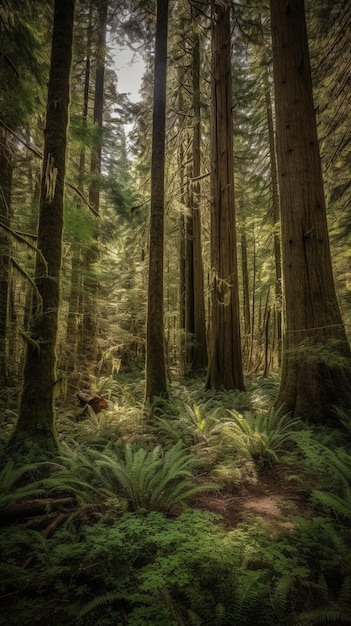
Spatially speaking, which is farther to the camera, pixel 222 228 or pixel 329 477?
pixel 222 228

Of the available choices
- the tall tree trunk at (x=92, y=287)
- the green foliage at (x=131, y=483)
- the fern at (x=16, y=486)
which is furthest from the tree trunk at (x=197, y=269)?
the fern at (x=16, y=486)

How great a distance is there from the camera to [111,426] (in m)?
6.57

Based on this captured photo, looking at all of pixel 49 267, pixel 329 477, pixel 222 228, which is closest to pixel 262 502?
pixel 329 477

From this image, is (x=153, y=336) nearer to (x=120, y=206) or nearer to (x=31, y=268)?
(x=31, y=268)

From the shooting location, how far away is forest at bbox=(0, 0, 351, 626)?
2.18 meters

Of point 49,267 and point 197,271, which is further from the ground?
point 197,271

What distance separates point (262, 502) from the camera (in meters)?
3.39

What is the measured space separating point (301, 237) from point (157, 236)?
148 inches

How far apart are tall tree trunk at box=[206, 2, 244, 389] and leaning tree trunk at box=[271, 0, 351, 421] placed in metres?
3.23

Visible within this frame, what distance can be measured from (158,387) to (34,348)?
3.66m

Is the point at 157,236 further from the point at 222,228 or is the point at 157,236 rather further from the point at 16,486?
the point at 16,486

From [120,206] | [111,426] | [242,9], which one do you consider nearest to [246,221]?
[120,206]

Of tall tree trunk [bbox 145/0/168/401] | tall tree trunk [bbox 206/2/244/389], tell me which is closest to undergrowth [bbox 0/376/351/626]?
tall tree trunk [bbox 145/0/168/401]

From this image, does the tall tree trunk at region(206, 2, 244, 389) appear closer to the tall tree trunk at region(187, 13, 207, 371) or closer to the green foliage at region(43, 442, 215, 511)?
the tall tree trunk at region(187, 13, 207, 371)
